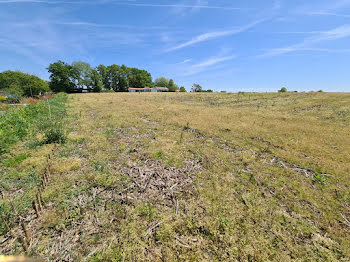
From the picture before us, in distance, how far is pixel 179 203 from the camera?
10.8 feet

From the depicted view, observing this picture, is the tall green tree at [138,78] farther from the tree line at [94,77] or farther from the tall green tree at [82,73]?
the tall green tree at [82,73]

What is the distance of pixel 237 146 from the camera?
22.0 feet

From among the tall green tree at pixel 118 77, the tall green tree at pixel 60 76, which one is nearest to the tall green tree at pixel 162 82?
the tall green tree at pixel 118 77

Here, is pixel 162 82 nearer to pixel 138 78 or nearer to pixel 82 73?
pixel 138 78

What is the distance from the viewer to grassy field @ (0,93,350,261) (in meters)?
2.36

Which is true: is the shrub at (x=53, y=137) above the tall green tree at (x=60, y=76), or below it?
below

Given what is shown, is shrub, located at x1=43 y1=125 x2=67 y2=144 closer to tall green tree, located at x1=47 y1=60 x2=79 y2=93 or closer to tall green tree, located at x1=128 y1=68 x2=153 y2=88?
tall green tree, located at x1=47 y1=60 x2=79 y2=93

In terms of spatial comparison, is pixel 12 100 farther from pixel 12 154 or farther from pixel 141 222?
pixel 141 222

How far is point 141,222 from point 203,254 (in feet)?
4.23

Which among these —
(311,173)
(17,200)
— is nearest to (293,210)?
(311,173)

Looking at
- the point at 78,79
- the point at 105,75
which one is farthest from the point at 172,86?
the point at 78,79

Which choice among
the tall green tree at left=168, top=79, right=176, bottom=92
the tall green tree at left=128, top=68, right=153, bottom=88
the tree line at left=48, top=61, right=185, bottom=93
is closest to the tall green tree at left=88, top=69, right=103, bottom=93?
the tree line at left=48, top=61, right=185, bottom=93

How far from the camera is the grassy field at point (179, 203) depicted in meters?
2.36

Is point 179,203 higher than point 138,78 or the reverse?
the reverse
